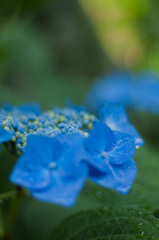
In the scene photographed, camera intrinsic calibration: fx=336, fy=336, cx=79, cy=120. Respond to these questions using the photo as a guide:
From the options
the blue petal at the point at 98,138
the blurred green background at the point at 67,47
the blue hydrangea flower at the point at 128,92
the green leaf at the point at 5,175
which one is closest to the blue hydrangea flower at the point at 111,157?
the blue petal at the point at 98,138

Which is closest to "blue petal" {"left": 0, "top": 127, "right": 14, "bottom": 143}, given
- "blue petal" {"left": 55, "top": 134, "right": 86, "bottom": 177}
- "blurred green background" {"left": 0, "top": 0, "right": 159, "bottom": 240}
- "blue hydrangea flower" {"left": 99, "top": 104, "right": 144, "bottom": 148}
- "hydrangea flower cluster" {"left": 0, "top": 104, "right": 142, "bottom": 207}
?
"hydrangea flower cluster" {"left": 0, "top": 104, "right": 142, "bottom": 207}

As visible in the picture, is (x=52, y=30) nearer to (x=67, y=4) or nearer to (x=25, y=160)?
(x=67, y=4)

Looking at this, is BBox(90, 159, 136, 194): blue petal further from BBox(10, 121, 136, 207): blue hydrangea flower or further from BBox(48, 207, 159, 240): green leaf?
BBox(48, 207, 159, 240): green leaf

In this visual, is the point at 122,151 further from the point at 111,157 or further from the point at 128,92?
the point at 128,92

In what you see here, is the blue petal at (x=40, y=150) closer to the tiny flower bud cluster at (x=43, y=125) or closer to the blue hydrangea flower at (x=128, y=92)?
the tiny flower bud cluster at (x=43, y=125)

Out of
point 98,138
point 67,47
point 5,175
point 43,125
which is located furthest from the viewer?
point 67,47

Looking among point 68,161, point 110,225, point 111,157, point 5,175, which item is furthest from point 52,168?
point 5,175
